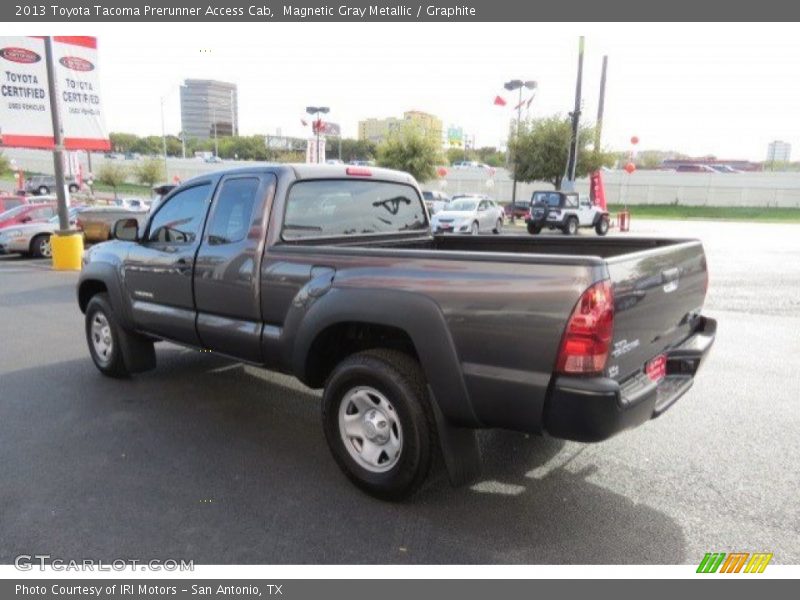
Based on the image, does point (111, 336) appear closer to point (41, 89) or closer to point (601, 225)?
point (41, 89)

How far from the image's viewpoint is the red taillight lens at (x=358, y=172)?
4.35m

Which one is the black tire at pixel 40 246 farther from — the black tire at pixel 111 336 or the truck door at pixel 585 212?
the truck door at pixel 585 212

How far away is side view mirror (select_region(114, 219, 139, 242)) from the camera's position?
4922 millimetres

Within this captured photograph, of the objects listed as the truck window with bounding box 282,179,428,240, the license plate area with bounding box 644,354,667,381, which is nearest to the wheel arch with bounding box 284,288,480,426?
the truck window with bounding box 282,179,428,240

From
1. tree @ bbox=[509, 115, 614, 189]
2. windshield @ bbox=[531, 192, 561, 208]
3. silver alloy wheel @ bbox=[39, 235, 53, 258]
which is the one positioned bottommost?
silver alloy wheel @ bbox=[39, 235, 53, 258]

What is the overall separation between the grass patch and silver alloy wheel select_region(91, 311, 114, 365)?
39.6 m

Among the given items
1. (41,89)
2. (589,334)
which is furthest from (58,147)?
(589,334)

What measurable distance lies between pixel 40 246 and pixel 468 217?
1415 cm

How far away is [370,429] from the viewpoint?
3299mm

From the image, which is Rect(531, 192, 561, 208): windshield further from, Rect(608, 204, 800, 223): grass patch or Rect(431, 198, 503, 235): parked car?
Rect(608, 204, 800, 223): grass patch

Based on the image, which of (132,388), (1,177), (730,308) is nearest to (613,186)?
(730,308)

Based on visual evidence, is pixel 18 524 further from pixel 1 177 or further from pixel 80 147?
pixel 1 177

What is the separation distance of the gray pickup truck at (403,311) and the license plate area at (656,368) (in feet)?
0.05

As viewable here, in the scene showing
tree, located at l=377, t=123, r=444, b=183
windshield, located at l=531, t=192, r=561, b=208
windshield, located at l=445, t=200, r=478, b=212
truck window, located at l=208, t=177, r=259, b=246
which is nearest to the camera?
truck window, located at l=208, t=177, r=259, b=246
